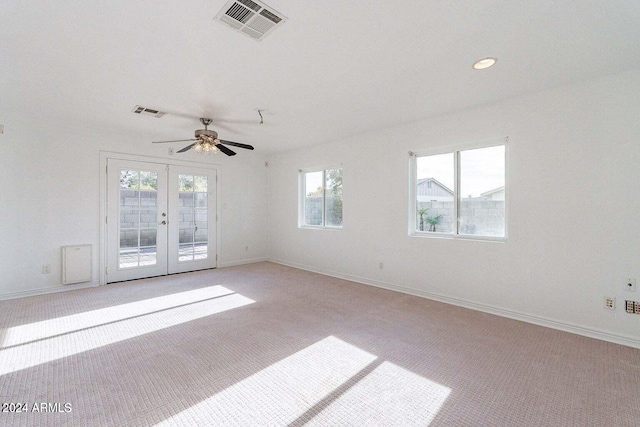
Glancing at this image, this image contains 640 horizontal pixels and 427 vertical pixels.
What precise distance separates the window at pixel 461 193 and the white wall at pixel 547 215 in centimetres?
16

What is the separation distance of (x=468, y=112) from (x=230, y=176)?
4639mm

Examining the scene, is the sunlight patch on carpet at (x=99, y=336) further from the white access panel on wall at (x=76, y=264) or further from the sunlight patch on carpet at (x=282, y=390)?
the white access panel on wall at (x=76, y=264)

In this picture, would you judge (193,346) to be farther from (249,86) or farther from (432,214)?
(432,214)

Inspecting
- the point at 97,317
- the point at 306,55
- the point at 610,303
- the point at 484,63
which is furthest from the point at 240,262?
the point at 610,303

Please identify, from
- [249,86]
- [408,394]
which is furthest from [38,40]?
[408,394]

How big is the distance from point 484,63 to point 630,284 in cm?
245

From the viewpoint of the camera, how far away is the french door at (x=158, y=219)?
4.87 metres

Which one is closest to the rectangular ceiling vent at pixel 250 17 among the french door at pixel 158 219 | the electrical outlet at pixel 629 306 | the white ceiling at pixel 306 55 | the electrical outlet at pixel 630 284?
the white ceiling at pixel 306 55

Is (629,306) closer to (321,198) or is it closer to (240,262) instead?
(321,198)

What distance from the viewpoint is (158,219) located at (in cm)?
529

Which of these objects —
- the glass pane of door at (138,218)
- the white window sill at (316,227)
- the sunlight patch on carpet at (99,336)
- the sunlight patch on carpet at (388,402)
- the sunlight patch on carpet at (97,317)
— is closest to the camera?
the sunlight patch on carpet at (388,402)

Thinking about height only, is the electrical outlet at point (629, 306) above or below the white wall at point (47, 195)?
below

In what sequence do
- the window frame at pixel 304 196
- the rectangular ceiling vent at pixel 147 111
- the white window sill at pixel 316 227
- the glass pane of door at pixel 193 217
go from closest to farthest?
1. the rectangular ceiling vent at pixel 147 111
2. the white window sill at pixel 316 227
3. the glass pane of door at pixel 193 217
4. the window frame at pixel 304 196

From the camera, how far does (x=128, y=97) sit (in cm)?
339
